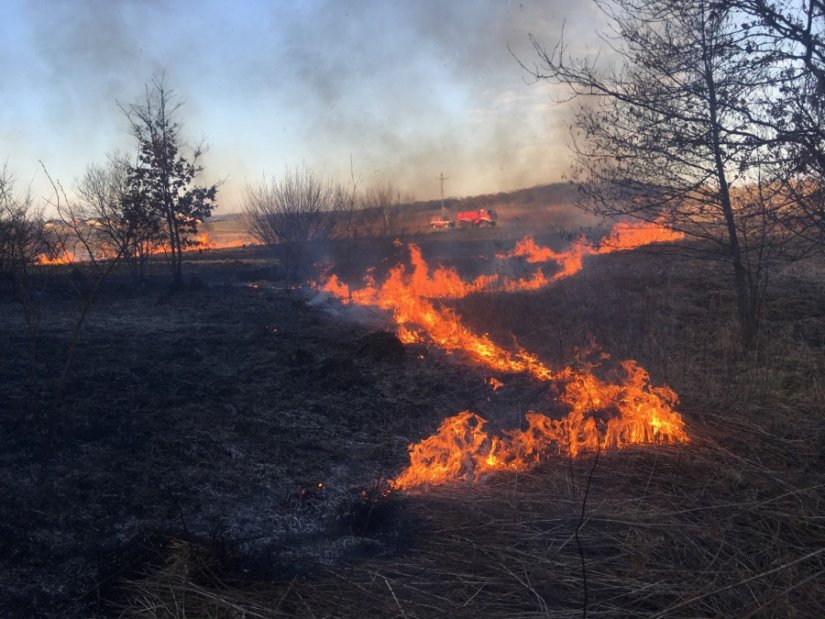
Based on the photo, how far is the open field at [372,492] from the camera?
125 inches

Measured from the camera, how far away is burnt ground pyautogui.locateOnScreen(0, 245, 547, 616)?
12.0 feet

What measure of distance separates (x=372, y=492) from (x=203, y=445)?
64.9 inches

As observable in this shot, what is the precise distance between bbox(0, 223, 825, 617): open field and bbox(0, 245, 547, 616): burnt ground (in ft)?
0.07

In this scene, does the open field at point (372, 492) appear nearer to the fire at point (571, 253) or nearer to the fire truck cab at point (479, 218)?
the fire at point (571, 253)

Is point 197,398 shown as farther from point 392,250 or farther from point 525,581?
point 392,250

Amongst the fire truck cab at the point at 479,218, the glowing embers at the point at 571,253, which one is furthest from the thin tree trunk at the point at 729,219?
the fire truck cab at the point at 479,218

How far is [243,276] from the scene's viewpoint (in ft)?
65.5

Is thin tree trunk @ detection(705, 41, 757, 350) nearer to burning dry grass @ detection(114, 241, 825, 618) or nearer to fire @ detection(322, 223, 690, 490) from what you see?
burning dry grass @ detection(114, 241, 825, 618)

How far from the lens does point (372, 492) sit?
4656 millimetres

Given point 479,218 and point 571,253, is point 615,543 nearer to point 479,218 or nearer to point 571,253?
point 571,253

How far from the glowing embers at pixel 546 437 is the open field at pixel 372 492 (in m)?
0.19

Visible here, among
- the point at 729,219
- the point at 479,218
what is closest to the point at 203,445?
the point at 729,219

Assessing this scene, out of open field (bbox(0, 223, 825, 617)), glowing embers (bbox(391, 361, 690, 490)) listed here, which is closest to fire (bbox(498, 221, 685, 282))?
open field (bbox(0, 223, 825, 617))

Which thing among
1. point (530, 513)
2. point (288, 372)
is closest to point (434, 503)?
point (530, 513)
